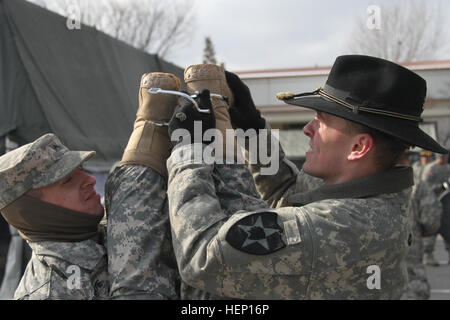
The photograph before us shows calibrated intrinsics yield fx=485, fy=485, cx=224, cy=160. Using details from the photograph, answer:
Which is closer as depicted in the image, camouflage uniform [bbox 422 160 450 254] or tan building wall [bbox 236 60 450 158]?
camouflage uniform [bbox 422 160 450 254]

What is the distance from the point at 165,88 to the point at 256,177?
0.79 meters

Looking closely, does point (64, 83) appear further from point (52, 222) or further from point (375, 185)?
point (375, 185)

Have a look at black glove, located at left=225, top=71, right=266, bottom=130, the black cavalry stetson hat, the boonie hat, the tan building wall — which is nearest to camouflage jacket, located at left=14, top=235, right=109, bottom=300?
the boonie hat

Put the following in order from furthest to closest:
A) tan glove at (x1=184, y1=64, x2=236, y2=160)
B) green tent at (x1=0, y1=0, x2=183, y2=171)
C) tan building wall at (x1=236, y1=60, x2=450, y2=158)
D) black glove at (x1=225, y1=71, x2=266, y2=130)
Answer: tan building wall at (x1=236, y1=60, x2=450, y2=158) < green tent at (x1=0, y1=0, x2=183, y2=171) < black glove at (x1=225, y1=71, x2=266, y2=130) < tan glove at (x1=184, y1=64, x2=236, y2=160)

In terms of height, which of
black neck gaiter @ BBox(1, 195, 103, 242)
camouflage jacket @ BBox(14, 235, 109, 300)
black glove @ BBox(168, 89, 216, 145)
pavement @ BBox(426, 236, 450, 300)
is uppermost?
black glove @ BBox(168, 89, 216, 145)

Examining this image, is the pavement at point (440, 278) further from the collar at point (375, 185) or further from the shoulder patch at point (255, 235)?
the shoulder patch at point (255, 235)

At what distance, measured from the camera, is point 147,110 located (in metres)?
1.93

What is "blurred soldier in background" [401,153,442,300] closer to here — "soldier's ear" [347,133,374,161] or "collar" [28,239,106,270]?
"soldier's ear" [347,133,374,161]

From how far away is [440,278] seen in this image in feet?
26.1

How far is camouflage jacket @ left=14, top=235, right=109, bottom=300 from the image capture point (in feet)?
5.71

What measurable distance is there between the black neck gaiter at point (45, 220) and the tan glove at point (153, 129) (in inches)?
11.1

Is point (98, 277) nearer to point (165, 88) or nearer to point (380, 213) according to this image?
point (165, 88)

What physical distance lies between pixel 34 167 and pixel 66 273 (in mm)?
417
